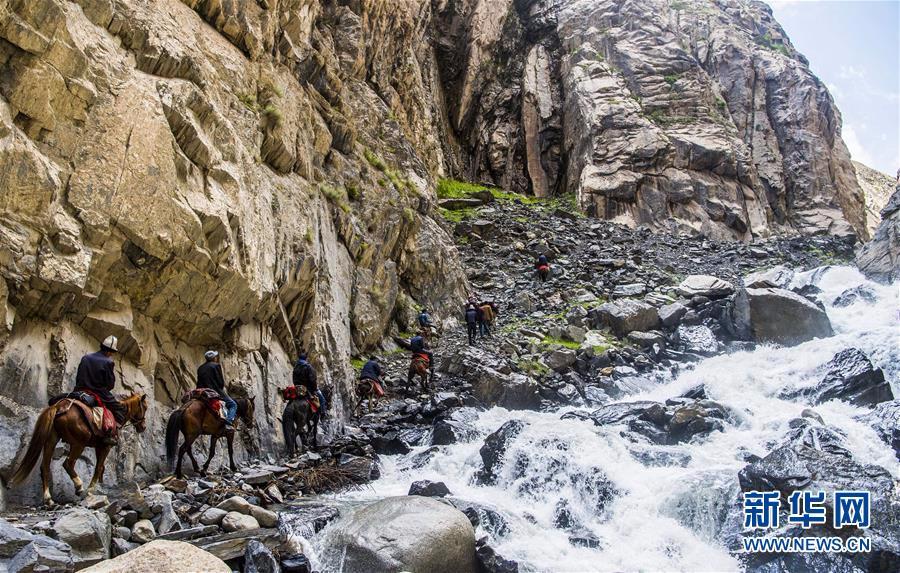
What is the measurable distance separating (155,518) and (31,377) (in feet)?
9.67

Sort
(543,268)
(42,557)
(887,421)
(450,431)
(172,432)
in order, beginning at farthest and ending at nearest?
(543,268)
(450,431)
(887,421)
(172,432)
(42,557)

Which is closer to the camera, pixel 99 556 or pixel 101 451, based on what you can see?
pixel 99 556

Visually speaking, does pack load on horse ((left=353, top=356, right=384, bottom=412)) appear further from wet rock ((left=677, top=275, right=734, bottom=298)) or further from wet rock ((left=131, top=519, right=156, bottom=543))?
wet rock ((left=677, top=275, right=734, bottom=298))

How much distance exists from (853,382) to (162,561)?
17603 millimetres

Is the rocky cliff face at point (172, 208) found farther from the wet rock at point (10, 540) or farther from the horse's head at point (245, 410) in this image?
the wet rock at point (10, 540)

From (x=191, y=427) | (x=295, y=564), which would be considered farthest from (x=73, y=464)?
(x=295, y=564)

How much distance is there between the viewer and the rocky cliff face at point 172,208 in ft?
30.2

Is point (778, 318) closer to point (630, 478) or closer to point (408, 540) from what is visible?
point (630, 478)

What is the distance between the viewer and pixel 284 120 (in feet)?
58.5

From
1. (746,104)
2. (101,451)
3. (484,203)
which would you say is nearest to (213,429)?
(101,451)

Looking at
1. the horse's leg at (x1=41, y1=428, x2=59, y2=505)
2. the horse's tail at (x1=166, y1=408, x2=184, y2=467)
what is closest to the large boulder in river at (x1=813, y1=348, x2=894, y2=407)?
the horse's tail at (x1=166, y1=408, x2=184, y2=467)

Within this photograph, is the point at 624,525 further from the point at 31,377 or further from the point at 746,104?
the point at 746,104

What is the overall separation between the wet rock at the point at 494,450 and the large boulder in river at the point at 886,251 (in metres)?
21.8

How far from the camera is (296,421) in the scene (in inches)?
570
